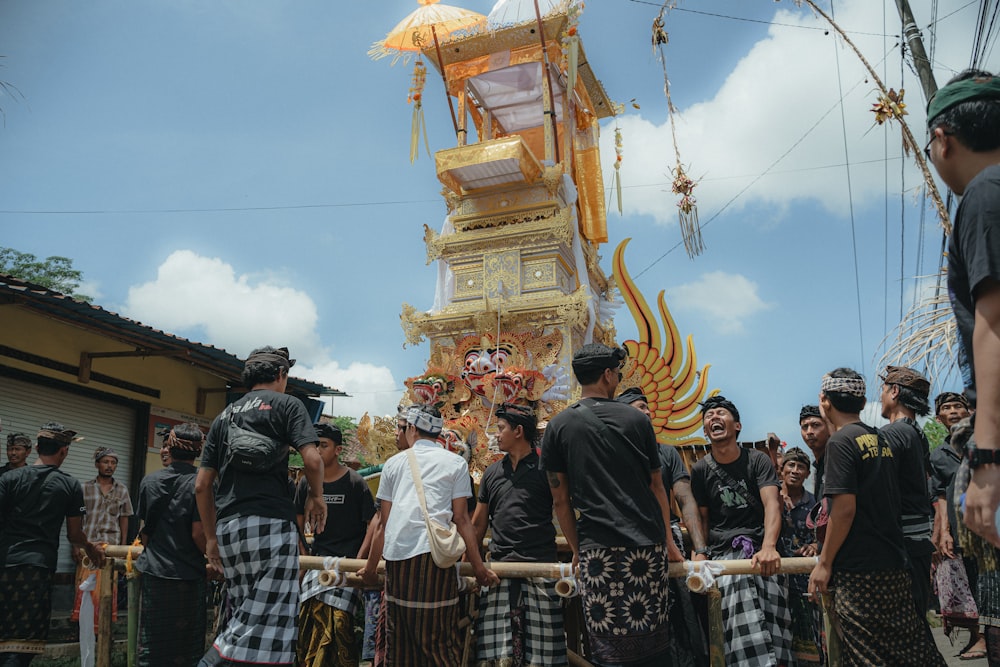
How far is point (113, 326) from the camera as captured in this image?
802 cm

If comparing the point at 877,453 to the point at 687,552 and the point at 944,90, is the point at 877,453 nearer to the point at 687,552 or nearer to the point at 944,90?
the point at 944,90

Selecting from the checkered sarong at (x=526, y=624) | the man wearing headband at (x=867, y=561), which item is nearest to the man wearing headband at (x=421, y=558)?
the checkered sarong at (x=526, y=624)

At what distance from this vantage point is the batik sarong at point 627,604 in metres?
2.87

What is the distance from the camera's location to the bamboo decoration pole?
4379mm

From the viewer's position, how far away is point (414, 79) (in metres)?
13.4

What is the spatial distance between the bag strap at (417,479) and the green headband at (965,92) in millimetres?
2633

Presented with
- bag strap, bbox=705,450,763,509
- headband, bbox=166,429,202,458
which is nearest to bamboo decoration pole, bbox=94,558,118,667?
headband, bbox=166,429,202,458

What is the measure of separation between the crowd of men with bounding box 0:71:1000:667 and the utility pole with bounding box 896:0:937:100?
3.34 meters

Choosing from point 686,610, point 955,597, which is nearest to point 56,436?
point 686,610

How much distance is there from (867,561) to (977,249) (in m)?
1.74

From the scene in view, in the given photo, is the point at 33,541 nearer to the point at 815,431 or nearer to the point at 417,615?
the point at 417,615

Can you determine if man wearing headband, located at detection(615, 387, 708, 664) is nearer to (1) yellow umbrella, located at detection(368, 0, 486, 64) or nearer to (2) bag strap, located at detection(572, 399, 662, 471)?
(2) bag strap, located at detection(572, 399, 662, 471)

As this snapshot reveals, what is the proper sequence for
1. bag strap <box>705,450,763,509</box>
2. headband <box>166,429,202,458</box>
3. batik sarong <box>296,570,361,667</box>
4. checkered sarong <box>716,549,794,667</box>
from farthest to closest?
1. headband <box>166,429,202,458</box>
2. batik sarong <box>296,570,361,667</box>
3. bag strap <box>705,450,763,509</box>
4. checkered sarong <box>716,549,794,667</box>

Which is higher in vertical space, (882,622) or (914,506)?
(914,506)
